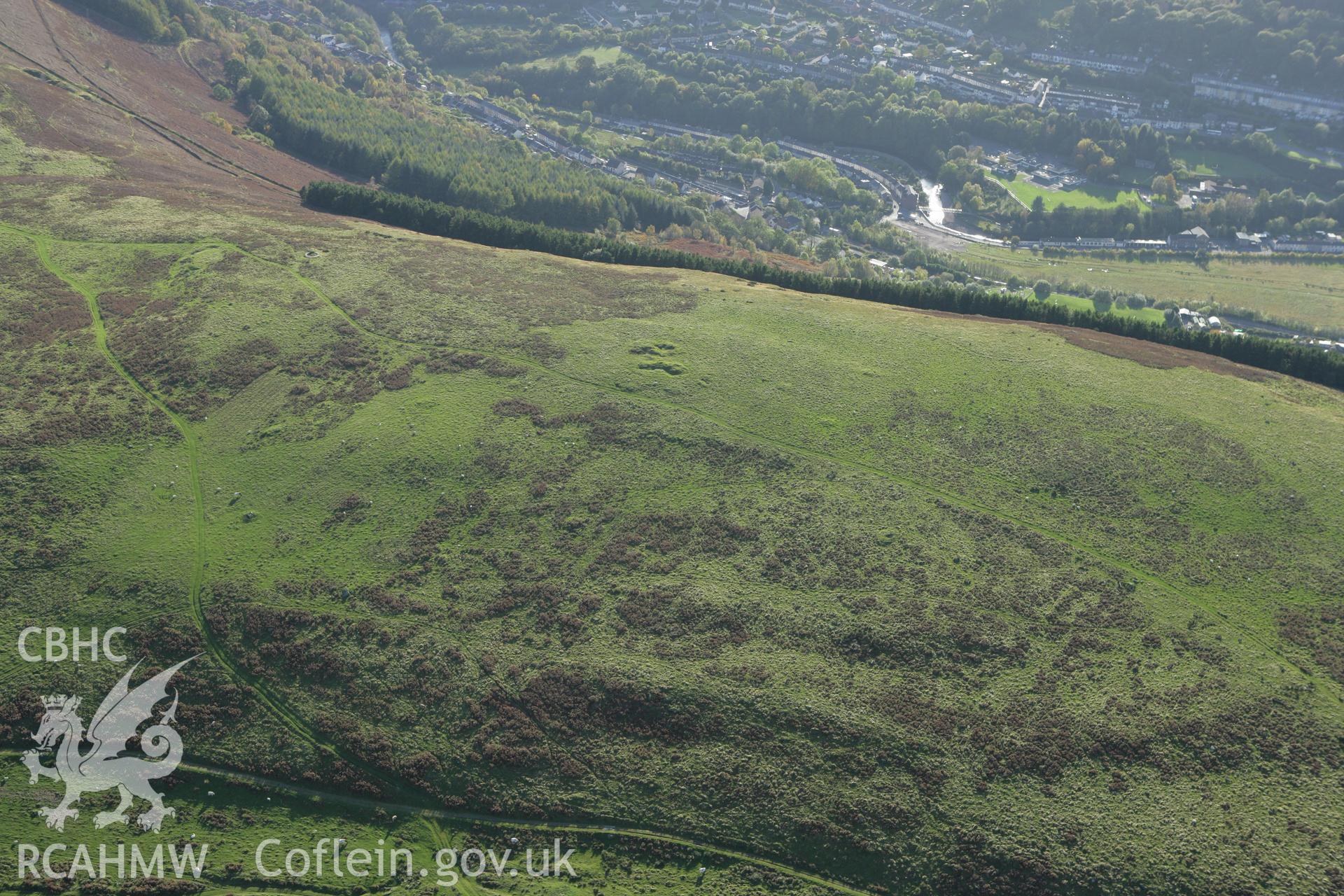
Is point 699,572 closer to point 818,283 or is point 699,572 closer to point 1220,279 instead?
point 818,283

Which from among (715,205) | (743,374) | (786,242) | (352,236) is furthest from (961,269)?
(352,236)

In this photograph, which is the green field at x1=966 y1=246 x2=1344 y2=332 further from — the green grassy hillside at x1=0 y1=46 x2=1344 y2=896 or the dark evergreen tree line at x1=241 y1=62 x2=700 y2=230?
the green grassy hillside at x1=0 y1=46 x2=1344 y2=896

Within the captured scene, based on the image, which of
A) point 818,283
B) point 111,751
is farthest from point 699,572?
point 818,283

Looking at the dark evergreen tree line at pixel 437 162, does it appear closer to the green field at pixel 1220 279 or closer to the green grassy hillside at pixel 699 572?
the green grassy hillside at pixel 699 572

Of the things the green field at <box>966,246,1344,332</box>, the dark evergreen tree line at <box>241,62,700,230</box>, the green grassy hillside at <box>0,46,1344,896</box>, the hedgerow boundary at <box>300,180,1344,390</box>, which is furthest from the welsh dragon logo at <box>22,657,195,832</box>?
the green field at <box>966,246,1344,332</box>

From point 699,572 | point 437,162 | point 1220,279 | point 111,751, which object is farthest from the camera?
point 1220,279

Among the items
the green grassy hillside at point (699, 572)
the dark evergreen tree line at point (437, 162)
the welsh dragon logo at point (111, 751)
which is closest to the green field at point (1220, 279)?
the dark evergreen tree line at point (437, 162)
